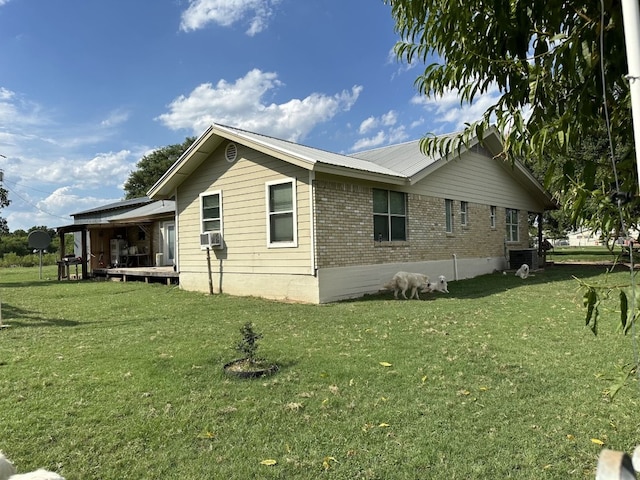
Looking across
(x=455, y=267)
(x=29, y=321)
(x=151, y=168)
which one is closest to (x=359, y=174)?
(x=455, y=267)

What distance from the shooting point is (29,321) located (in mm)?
8133

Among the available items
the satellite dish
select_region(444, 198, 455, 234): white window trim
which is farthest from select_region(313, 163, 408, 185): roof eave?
the satellite dish

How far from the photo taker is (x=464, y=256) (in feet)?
51.4

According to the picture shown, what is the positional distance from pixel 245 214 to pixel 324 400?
8378 millimetres

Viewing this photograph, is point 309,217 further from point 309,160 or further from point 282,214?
point 309,160

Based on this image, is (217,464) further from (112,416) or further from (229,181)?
(229,181)

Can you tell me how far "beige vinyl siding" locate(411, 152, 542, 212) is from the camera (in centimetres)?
1423

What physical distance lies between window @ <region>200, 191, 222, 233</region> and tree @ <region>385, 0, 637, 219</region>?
10.9 metres

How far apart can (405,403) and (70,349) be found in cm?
459

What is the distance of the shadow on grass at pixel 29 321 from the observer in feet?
25.5

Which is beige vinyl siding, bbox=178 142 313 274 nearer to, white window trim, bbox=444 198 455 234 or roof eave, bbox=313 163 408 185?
roof eave, bbox=313 163 408 185

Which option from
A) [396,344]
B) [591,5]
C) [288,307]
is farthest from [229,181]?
Result: [591,5]

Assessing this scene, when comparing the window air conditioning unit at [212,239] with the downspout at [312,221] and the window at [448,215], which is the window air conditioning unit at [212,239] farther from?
the window at [448,215]

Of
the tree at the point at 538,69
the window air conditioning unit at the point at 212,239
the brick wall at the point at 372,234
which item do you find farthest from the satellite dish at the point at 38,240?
the tree at the point at 538,69
